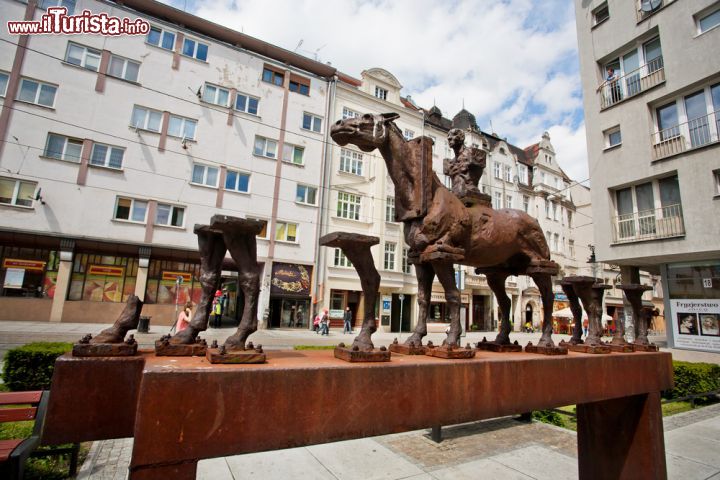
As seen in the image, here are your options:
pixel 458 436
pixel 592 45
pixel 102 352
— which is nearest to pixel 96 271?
pixel 458 436

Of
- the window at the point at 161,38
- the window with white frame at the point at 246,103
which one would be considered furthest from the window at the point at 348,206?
the window at the point at 161,38

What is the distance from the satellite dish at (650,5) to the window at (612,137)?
409cm

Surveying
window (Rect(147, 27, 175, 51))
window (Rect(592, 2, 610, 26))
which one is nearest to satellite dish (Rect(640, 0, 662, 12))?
window (Rect(592, 2, 610, 26))

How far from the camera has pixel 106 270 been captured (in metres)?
18.9

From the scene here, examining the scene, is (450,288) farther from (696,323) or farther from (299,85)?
(299,85)

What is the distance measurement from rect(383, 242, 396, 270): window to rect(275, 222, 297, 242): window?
7.24 metres

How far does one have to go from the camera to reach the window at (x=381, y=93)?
28516 mm

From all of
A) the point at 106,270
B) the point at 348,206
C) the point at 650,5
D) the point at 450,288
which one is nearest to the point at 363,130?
the point at 450,288

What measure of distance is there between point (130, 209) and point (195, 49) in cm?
1015

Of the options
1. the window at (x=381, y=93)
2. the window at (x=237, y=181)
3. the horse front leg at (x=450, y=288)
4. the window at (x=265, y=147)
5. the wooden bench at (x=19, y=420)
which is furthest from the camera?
the window at (x=381, y=93)

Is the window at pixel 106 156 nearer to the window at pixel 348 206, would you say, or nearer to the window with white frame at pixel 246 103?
the window with white frame at pixel 246 103

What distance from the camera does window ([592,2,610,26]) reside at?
49.8 ft

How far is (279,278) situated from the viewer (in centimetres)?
2225

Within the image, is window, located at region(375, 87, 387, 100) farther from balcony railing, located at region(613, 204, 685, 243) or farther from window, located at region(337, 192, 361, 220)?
balcony railing, located at region(613, 204, 685, 243)
